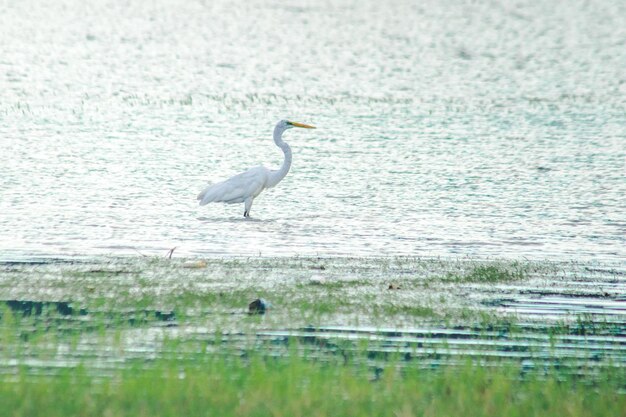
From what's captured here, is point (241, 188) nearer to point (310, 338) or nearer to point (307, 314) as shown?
point (307, 314)

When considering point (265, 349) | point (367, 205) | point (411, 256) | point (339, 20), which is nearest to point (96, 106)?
point (367, 205)

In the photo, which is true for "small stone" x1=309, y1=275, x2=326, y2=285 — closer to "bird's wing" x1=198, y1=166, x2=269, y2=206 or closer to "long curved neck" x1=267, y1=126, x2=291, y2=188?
"bird's wing" x1=198, y1=166, x2=269, y2=206

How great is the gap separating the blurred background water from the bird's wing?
24cm

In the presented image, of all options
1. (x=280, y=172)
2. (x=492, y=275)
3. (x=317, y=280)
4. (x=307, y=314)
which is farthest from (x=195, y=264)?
(x=280, y=172)

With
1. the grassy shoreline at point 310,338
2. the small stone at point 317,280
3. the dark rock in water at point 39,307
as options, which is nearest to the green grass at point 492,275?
the grassy shoreline at point 310,338

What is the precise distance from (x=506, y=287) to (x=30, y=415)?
5003 mm

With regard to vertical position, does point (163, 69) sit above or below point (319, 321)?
above

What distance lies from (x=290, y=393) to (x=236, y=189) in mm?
9230

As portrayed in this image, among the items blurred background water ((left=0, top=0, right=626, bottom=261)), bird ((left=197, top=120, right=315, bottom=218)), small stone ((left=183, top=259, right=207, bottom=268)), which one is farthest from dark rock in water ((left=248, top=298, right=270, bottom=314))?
bird ((left=197, top=120, right=315, bottom=218))

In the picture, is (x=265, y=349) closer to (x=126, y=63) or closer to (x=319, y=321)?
(x=319, y=321)

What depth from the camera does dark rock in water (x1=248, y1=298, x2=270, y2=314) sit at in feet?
29.8

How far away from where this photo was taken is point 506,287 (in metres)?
10.4

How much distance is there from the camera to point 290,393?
6758mm

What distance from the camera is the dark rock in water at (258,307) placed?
29.8ft
